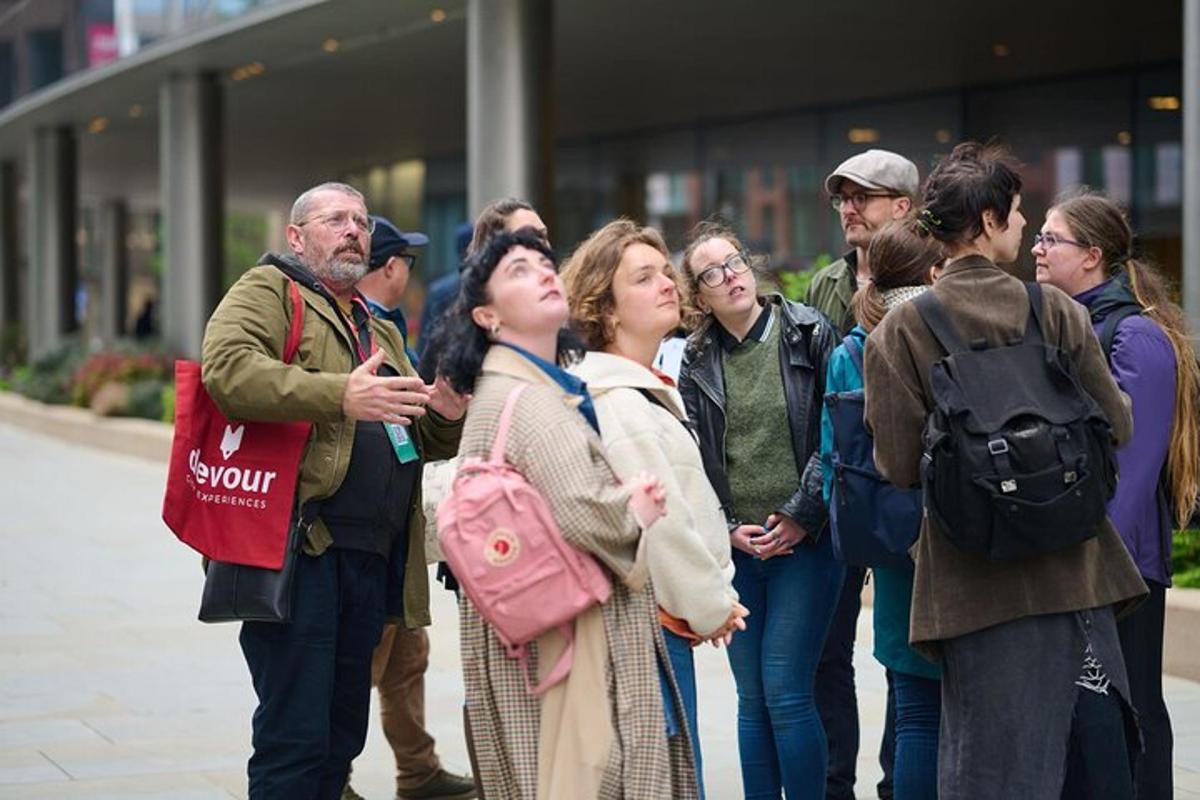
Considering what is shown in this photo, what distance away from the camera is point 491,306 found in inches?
169

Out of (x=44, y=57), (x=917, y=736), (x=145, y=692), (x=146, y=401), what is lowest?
(x=145, y=692)

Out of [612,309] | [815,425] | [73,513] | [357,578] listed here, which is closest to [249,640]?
[357,578]

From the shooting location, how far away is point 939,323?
4.44 meters

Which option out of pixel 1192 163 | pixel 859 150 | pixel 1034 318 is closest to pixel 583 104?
pixel 859 150

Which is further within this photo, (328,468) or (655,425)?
(328,468)

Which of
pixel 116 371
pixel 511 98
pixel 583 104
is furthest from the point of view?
pixel 583 104

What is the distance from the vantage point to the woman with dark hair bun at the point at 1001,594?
4375 mm

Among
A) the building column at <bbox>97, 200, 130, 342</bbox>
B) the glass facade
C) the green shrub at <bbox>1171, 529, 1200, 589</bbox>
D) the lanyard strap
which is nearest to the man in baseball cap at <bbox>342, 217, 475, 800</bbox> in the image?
the lanyard strap

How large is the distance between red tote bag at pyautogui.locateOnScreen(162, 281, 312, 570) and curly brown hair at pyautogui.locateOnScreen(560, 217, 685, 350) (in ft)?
2.90

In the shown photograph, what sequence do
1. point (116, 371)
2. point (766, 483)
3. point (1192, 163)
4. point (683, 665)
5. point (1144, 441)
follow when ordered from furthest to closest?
point (116, 371) < point (1192, 163) < point (766, 483) < point (1144, 441) < point (683, 665)

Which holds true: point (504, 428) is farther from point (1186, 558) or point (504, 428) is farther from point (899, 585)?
point (1186, 558)

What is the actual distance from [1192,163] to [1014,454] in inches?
306

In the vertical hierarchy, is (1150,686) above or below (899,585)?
below

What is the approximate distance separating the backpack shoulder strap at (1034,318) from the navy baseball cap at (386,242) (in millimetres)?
2820
